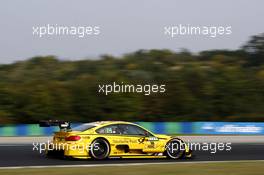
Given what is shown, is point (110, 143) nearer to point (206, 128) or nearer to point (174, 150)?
point (174, 150)

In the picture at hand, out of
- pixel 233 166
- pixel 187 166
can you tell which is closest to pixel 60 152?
pixel 187 166

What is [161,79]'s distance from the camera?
49375 millimetres

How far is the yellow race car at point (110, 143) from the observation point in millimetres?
13352

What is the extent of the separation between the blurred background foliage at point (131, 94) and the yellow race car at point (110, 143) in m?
29.2

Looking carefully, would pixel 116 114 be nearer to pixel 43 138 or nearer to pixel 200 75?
pixel 200 75

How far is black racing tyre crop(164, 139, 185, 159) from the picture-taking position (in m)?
14.4

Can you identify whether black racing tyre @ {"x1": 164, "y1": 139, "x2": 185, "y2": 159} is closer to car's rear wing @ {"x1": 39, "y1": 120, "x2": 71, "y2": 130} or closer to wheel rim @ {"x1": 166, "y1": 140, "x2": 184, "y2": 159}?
wheel rim @ {"x1": 166, "y1": 140, "x2": 184, "y2": 159}

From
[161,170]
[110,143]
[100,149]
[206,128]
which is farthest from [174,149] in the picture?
[206,128]

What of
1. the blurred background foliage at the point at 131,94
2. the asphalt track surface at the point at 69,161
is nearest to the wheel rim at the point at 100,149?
the asphalt track surface at the point at 69,161

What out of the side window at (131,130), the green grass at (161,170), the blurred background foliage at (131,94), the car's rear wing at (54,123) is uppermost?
the blurred background foliage at (131,94)

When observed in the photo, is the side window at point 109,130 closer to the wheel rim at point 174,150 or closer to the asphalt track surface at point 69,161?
the asphalt track surface at point 69,161

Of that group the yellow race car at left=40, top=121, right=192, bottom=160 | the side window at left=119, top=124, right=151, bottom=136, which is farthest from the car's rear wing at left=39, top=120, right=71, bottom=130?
the side window at left=119, top=124, right=151, bottom=136

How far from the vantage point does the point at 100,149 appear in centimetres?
1367

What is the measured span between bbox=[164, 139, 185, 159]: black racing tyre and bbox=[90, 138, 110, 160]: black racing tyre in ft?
5.51
